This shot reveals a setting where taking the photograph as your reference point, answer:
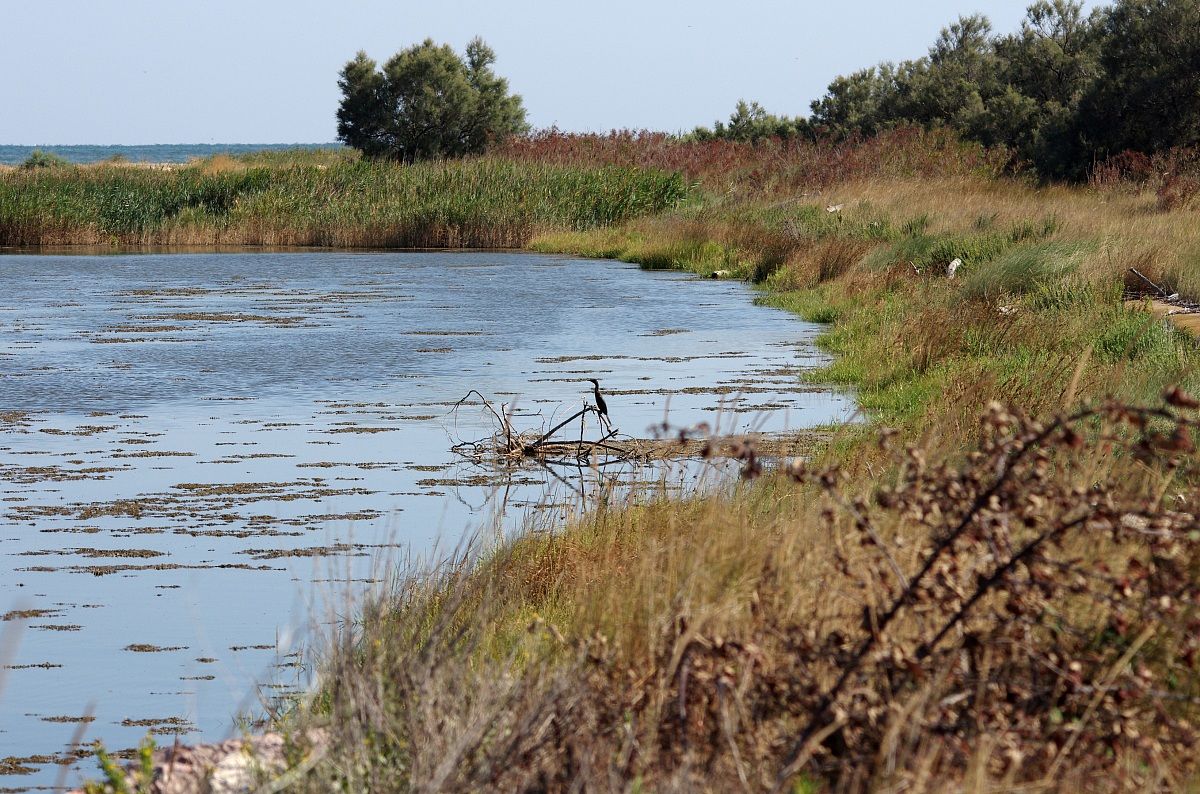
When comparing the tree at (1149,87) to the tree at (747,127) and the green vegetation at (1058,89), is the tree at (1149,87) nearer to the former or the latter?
the green vegetation at (1058,89)

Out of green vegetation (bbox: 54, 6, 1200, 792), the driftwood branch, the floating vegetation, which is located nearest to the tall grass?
green vegetation (bbox: 54, 6, 1200, 792)

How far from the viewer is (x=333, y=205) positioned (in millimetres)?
36406

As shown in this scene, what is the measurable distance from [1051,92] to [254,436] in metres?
31.9

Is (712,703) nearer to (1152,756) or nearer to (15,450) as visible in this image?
(1152,756)

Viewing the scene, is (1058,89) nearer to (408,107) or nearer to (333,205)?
(333,205)

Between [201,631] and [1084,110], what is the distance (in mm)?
27143

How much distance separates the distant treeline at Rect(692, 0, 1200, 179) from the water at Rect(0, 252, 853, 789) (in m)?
9.47

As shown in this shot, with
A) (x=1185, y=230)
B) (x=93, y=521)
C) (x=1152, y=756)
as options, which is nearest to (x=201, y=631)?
(x=93, y=521)

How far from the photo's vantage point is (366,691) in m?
4.24

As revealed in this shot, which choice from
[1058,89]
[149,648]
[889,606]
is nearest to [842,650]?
[889,606]

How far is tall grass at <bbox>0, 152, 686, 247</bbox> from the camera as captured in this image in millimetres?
35812

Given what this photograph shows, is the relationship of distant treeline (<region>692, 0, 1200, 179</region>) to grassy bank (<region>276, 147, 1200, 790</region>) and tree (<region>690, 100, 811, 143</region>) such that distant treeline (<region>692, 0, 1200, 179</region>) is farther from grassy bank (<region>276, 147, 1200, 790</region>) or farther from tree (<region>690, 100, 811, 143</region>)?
grassy bank (<region>276, 147, 1200, 790</region>)

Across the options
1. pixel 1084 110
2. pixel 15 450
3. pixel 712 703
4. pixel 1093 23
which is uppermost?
pixel 1093 23

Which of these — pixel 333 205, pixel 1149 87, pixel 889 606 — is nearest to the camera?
pixel 889 606
